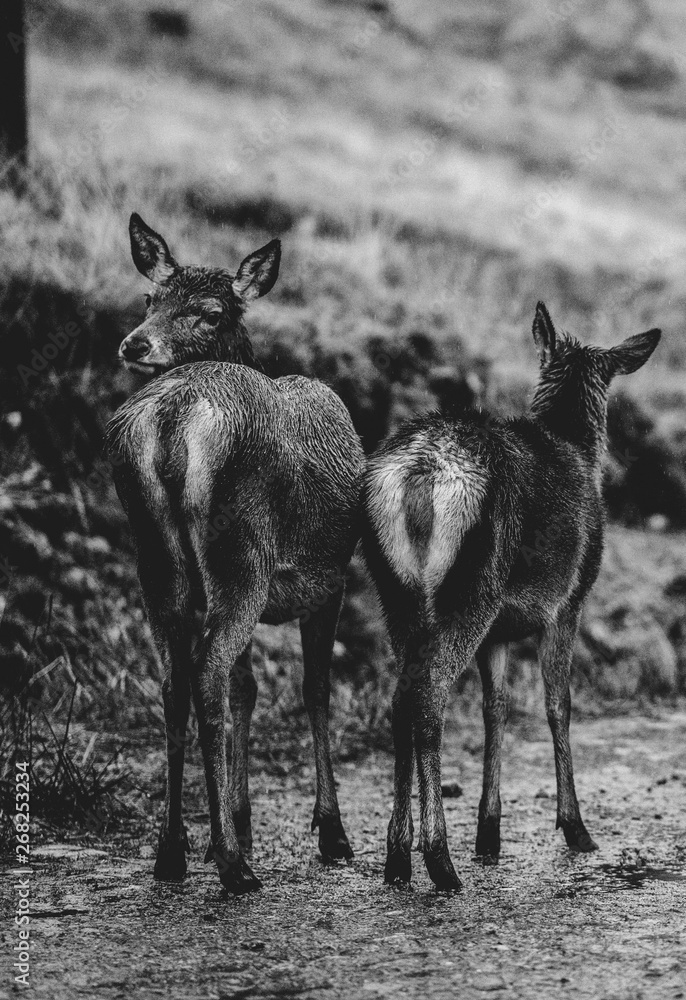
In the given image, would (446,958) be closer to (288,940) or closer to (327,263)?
(288,940)

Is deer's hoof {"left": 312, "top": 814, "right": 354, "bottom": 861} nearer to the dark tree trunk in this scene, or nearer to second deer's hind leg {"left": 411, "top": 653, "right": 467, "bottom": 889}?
second deer's hind leg {"left": 411, "top": 653, "right": 467, "bottom": 889}

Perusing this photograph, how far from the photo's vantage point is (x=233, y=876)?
504 centimetres

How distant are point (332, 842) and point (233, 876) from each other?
2.89 feet

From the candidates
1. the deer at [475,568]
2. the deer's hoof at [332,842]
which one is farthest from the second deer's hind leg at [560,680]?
the deer's hoof at [332,842]

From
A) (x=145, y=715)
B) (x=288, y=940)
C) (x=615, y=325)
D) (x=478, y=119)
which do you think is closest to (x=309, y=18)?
(x=478, y=119)

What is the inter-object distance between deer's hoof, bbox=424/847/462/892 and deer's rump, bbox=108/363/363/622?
128cm

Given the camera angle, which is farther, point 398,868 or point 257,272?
point 257,272

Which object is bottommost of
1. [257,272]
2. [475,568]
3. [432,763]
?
[432,763]

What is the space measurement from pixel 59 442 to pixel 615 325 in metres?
8.30

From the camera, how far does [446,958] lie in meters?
4.27

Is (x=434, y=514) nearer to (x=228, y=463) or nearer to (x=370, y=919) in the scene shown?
(x=228, y=463)

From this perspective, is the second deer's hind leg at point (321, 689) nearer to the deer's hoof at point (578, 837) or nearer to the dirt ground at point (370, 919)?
the dirt ground at point (370, 919)

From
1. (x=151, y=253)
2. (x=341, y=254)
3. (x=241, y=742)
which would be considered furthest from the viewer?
(x=341, y=254)

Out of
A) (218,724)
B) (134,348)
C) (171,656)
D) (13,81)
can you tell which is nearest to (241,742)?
(171,656)
